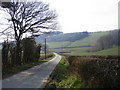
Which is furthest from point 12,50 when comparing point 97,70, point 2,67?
point 97,70

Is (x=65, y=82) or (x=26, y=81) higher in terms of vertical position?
(x=65, y=82)

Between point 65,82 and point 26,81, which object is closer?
point 65,82

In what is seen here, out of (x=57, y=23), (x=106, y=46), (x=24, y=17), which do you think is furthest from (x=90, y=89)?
(x=106, y=46)

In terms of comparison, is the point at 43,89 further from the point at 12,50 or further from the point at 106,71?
the point at 12,50

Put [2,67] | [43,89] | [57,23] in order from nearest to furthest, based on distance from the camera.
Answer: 1. [43,89]
2. [2,67]
3. [57,23]

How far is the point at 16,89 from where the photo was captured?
33.4ft

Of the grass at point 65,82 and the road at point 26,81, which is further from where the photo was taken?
the road at point 26,81

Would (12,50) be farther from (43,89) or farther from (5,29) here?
(43,89)

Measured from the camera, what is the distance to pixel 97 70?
8.57 m

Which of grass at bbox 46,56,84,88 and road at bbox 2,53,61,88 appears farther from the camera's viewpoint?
road at bbox 2,53,61,88

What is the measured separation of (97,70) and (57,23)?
27.5m

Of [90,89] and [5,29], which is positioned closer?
[90,89]

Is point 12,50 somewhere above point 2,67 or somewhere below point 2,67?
above

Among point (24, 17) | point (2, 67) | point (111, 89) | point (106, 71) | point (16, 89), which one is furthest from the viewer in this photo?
point (24, 17)
